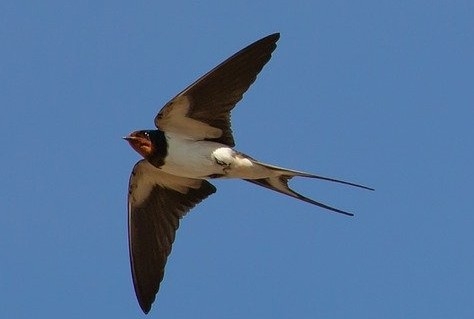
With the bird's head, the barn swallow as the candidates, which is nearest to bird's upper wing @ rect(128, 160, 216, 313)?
the barn swallow

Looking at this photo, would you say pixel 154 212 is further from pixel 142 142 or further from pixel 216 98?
pixel 216 98

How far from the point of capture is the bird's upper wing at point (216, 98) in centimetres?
697

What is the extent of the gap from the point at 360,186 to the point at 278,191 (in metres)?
1.27

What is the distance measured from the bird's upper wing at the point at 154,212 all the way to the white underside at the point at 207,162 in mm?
464

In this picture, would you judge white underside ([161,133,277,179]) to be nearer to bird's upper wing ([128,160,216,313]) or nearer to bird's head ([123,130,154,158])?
bird's head ([123,130,154,158])

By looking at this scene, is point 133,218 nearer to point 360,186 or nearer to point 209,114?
point 209,114

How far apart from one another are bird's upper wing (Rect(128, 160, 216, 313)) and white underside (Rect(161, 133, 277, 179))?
1.52 ft

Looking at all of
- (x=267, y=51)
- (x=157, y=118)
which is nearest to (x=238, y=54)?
(x=267, y=51)

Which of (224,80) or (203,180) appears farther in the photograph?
(203,180)

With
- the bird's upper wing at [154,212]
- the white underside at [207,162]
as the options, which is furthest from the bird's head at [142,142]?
the bird's upper wing at [154,212]

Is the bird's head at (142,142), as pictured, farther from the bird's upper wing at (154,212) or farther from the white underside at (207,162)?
the bird's upper wing at (154,212)

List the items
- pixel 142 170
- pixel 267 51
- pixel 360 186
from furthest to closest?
pixel 142 170 → pixel 267 51 → pixel 360 186

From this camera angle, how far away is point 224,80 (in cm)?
713

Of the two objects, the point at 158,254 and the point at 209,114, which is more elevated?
the point at 209,114
